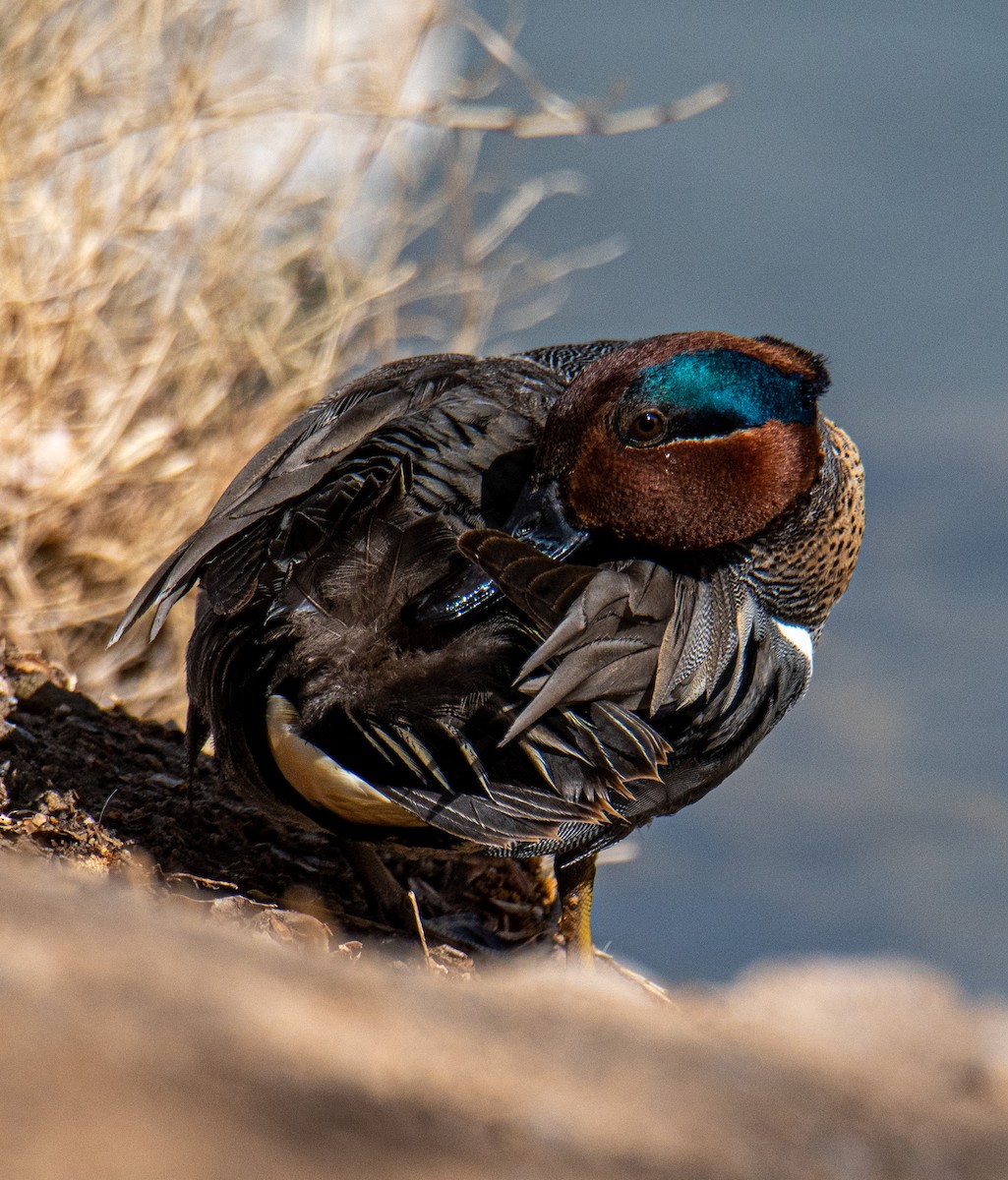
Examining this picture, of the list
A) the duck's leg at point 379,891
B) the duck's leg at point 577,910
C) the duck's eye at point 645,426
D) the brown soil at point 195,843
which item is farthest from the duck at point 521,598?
the duck's leg at point 379,891

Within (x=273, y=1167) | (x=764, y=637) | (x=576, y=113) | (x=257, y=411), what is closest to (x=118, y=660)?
(x=257, y=411)

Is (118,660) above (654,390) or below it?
below

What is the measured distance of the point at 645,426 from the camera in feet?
8.84

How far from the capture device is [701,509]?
8.97ft

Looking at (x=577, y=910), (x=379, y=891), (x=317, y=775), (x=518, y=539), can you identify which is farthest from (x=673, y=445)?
(x=379, y=891)

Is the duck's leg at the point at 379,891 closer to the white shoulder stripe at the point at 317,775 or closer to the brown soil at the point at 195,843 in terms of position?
the brown soil at the point at 195,843

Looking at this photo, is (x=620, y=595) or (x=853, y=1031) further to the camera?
(x=620, y=595)

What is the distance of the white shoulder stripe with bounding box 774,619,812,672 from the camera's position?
9.80 feet

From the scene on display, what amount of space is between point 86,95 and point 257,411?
1.27 metres

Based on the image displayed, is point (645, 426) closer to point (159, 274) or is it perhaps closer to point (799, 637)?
point (799, 637)

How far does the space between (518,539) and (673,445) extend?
38 cm

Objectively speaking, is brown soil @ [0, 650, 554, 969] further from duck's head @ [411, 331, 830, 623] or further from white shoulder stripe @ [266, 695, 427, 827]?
duck's head @ [411, 331, 830, 623]

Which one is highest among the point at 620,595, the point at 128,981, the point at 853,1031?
the point at 128,981

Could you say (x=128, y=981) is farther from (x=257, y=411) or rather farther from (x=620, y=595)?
(x=257, y=411)
